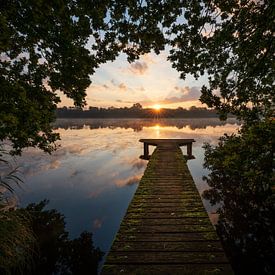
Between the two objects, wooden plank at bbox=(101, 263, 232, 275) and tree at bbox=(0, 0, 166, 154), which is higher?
tree at bbox=(0, 0, 166, 154)

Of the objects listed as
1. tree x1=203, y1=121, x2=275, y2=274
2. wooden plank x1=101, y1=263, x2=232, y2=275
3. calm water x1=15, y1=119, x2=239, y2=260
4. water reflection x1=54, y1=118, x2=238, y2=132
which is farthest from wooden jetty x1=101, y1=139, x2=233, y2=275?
water reflection x1=54, y1=118, x2=238, y2=132

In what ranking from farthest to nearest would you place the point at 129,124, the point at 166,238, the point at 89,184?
1. the point at 129,124
2. the point at 89,184
3. the point at 166,238

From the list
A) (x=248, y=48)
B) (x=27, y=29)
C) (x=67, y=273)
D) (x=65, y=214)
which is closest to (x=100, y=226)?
(x=65, y=214)

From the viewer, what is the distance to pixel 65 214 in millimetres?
10523

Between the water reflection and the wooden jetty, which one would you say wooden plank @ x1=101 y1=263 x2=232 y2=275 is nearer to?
the wooden jetty

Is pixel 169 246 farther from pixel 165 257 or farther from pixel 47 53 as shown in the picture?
pixel 47 53

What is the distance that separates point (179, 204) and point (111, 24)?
4998 mm

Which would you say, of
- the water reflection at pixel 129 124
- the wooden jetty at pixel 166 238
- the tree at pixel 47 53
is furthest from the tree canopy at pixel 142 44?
the water reflection at pixel 129 124

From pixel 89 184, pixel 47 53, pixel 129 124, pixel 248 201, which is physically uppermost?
pixel 47 53

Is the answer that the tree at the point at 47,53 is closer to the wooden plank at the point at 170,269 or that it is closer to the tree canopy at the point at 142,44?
the tree canopy at the point at 142,44

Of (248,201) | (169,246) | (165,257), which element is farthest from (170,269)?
(248,201)

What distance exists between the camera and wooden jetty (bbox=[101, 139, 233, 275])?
416 cm

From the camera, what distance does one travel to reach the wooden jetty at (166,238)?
4164 millimetres

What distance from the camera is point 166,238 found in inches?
202
